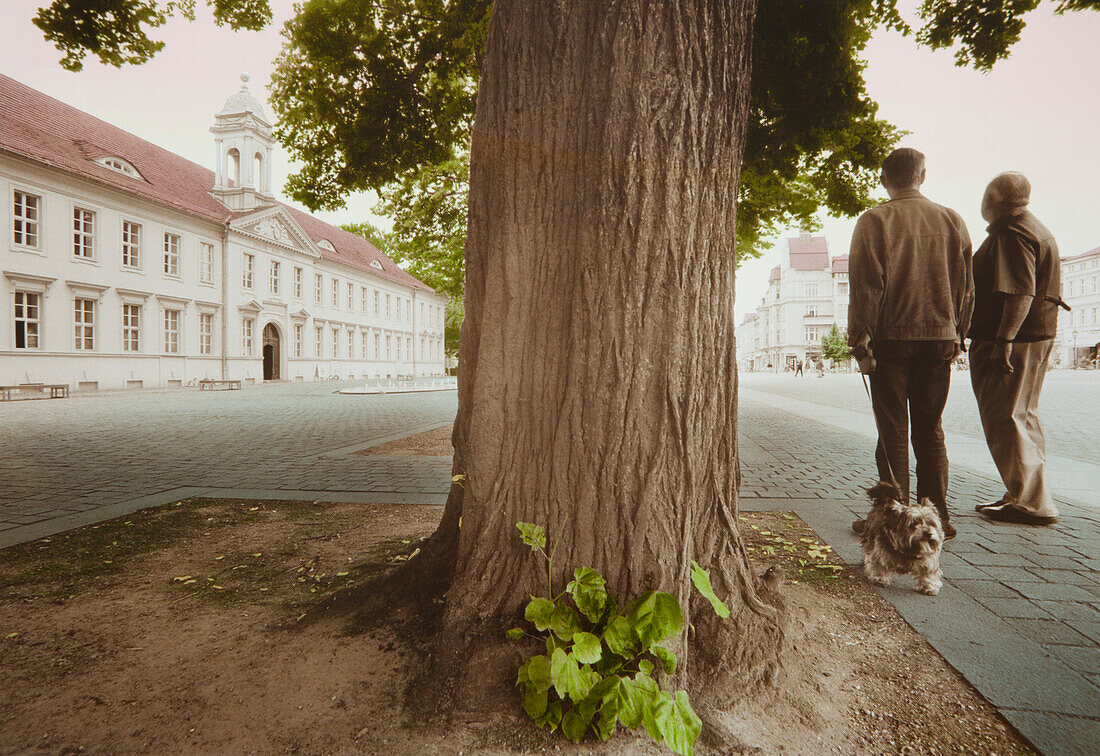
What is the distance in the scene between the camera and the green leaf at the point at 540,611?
1788 mm

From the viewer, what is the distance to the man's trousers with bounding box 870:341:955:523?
3354mm

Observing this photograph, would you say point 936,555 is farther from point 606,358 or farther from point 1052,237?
point 1052,237

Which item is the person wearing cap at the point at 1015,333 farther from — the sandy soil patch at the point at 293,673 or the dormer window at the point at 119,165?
the dormer window at the point at 119,165

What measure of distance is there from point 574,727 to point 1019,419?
3838 millimetres

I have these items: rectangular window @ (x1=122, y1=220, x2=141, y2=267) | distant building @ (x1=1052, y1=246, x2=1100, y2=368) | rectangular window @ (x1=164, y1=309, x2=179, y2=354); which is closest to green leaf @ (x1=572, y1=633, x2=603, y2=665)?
rectangular window @ (x1=122, y1=220, x2=141, y2=267)

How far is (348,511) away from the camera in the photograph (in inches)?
170

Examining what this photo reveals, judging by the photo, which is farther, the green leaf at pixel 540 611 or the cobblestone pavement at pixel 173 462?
the cobblestone pavement at pixel 173 462

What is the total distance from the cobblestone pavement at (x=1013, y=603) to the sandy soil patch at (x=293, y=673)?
0.12 metres

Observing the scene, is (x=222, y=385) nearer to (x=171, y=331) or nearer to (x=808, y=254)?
(x=171, y=331)

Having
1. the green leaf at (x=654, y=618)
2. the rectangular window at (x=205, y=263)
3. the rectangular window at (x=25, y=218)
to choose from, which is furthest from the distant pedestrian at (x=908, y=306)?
the rectangular window at (x=205, y=263)

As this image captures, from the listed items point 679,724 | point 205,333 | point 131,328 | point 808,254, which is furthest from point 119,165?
point 808,254

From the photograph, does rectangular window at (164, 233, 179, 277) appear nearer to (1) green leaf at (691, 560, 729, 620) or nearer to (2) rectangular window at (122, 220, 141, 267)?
(2) rectangular window at (122, 220, 141, 267)

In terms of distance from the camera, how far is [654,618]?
1.78 metres

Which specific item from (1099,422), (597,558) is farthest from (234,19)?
(1099,422)
